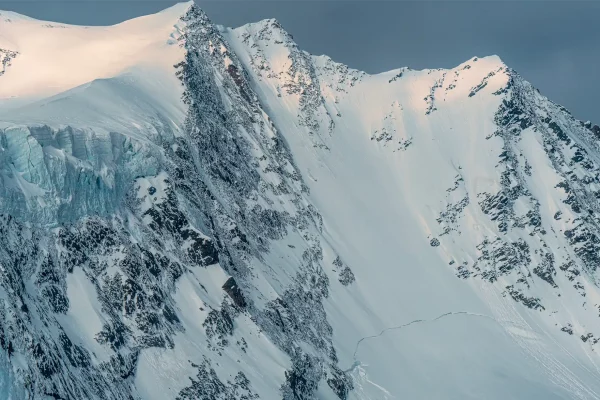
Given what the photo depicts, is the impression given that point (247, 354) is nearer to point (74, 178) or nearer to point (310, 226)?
point (74, 178)

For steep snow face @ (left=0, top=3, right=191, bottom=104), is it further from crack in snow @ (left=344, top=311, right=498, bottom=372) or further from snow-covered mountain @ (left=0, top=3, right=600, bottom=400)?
crack in snow @ (left=344, top=311, right=498, bottom=372)

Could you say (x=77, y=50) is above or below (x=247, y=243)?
above

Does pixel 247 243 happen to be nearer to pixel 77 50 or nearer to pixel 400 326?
pixel 400 326

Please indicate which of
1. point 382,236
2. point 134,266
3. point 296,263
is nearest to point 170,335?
point 134,266

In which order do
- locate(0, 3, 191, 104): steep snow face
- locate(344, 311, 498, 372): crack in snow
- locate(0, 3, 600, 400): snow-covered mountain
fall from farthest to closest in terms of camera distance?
locate(0, 3, 191, 104): steep snow face, locate(344, 311, 498, 372): crack in snow, locate(0, 3, 600, 400): snow-covered mountain

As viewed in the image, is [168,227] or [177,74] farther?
[177,74]

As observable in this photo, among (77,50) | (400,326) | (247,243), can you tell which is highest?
(77,50)

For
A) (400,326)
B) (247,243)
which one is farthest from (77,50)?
(400,326)

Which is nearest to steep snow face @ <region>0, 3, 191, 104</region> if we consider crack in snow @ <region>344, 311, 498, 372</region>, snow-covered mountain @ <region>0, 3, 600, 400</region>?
snow-covered mountain @ <region>0, 3, 600, 400</region>

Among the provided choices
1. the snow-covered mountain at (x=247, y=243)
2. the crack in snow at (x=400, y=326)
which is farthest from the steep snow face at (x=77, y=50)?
the crack in snow at (x=400, y=326)
